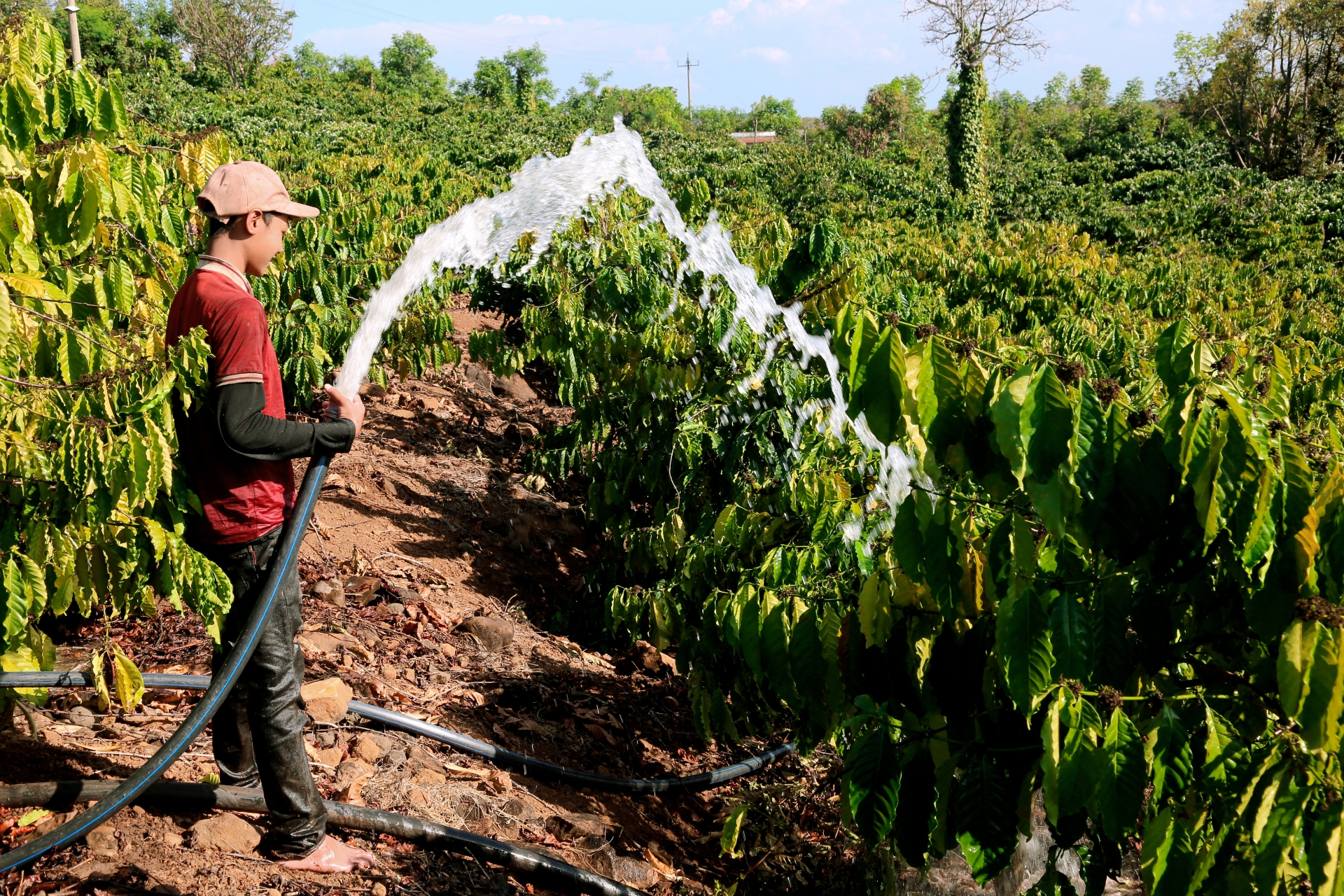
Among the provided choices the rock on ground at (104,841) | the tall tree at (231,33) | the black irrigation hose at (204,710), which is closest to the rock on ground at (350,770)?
the rock on ground at (104,841)

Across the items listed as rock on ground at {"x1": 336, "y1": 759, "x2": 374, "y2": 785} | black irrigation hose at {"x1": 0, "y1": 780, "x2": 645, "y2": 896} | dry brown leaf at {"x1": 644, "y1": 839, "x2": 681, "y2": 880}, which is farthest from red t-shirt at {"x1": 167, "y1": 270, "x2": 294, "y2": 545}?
dry brown leaf at {"x1": 644, "y1": 839, "x2": 681, "y2": 880}

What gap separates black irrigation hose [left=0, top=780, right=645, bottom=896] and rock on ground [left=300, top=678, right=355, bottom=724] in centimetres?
56

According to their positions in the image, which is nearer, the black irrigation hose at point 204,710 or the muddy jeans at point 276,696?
the black irrigation hose at point 204,710

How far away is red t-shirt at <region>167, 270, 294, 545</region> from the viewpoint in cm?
227

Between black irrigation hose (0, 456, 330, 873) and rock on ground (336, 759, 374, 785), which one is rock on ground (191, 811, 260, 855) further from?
rock on ground (336, 759, 374, 785)

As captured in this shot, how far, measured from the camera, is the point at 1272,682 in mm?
1647

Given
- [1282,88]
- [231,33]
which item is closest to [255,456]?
[1282,88]

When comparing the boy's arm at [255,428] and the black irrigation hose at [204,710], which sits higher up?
the boy's arm at [255,428]

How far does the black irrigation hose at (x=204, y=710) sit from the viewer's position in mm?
2062

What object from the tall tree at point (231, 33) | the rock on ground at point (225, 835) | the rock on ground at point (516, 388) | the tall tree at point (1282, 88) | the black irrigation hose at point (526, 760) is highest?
the tall tree at point (231, 33)

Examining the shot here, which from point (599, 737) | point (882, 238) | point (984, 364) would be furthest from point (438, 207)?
point (984, 364)

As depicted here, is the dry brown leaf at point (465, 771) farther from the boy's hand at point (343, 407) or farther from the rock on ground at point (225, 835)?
the boy's hand at point (343, 407)

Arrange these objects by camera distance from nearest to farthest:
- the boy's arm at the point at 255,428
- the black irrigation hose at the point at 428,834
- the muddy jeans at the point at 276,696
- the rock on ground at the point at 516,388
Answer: the boy's arm at the point at 255,428 < the muddy jeans at the point at 276,696 < the black irrigation hose at the point at 428,834 < the rock on ground at the point at 516,388

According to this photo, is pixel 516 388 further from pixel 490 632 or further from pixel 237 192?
pixel 237 192
